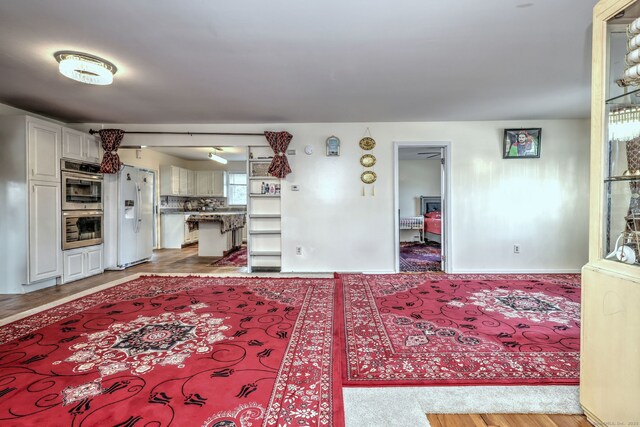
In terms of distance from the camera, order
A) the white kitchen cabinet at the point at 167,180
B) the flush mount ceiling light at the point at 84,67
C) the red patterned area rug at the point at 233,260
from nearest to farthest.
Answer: the flush mount ceiling light at the point at 84,67, the red patterned area rug at the point at 233,260, the white kitchen cabinet at the point at 167,180

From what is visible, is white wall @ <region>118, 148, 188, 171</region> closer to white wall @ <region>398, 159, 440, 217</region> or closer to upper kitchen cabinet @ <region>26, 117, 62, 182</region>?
upper kitchen cabinet @ <region>26, 117, 62, 182</region>

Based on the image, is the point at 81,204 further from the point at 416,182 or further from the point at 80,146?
the point at 416,182

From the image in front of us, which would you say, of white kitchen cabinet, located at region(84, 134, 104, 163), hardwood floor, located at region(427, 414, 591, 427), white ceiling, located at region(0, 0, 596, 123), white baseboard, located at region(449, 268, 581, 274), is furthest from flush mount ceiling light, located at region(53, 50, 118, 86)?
white baseboard, located at region(449, 268, 581, 274)

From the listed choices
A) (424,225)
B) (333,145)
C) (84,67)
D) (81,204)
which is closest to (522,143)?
(333,145)

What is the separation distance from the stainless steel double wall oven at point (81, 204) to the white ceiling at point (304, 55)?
34.5 inches

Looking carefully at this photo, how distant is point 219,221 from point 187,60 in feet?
13.3

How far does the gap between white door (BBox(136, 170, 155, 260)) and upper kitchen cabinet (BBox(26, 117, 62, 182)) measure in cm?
153

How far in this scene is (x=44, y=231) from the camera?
376cm

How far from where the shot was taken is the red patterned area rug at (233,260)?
5325 millimetres

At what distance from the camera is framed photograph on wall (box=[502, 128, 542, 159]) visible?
14.7 feet

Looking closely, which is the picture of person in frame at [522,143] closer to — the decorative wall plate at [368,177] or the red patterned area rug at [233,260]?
the decorative wall plate at [368,177]

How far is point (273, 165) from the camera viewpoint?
4.45m

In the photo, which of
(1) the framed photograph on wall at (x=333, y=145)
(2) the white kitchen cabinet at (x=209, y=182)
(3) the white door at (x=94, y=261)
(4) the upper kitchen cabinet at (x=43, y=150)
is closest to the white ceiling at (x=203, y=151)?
(2) the white kitchen cabinet at (x=209, y=182)

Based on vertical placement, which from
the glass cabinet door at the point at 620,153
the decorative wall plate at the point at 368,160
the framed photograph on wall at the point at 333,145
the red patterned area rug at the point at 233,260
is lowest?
the red patterned area rug at the point at 233,260
